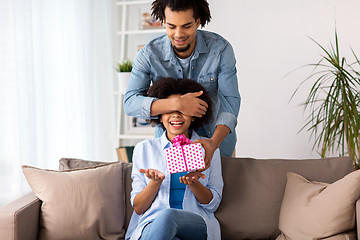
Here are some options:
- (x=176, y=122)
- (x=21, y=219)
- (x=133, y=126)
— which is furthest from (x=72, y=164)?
(x=133, y=126)

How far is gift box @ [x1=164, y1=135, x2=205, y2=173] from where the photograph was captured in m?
1.83

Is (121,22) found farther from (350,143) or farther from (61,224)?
(61,224)

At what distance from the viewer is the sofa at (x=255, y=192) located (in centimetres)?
217

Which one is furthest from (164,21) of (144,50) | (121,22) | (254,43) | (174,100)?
(121,22)

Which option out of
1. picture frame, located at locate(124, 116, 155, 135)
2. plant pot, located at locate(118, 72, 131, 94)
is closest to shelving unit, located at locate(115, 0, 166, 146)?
picture frame, located at locate(124, 116, 155, 135)

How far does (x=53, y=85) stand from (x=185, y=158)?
6.32 ft

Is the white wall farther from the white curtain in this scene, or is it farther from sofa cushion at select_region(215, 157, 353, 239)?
sofa cushion at select_region(215, 157, 353, 239)

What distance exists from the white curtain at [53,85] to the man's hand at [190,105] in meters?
1.46

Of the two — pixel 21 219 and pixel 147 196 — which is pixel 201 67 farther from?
pixel 21 219

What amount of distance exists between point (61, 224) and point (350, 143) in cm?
181

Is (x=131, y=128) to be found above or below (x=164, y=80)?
below

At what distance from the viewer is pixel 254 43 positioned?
409cm

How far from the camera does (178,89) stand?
6.79ft

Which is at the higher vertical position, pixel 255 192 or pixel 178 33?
pixel 178 33
